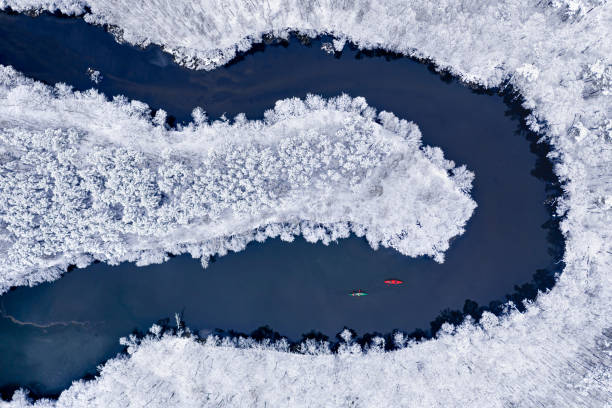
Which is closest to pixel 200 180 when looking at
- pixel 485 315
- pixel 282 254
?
pixel 282 254

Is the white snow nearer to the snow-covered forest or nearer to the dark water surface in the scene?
the dark water surface

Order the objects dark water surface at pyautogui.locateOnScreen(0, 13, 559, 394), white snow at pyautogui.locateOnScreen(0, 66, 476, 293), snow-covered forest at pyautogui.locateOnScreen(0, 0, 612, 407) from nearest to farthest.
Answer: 1. white snow at pyautogui.locateOnScreen(0, 66, 476, 293)
2. snow-covered forest at pyautogui.locateOnScreen(0, 0, 612, 407)
3. dark water surface at pyautogui.locateOnScreen(0, 13, 559, 394)

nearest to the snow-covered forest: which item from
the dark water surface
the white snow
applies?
the dark water surface

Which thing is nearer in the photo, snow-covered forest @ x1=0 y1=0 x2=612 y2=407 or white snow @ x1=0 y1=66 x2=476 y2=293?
white snow @ x1=0 y1=66 x2=476 y2=293

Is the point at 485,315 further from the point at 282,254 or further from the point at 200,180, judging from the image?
the point at 200,180

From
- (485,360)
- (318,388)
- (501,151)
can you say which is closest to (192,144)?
(318,388)

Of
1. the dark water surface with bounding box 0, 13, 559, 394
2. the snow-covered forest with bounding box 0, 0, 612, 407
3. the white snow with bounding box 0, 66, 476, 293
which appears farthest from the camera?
the dark water surface with bounding box 0, 13, 559, 394

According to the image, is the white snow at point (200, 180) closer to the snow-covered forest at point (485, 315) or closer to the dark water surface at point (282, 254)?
the dark water surface at point (282, 254)
